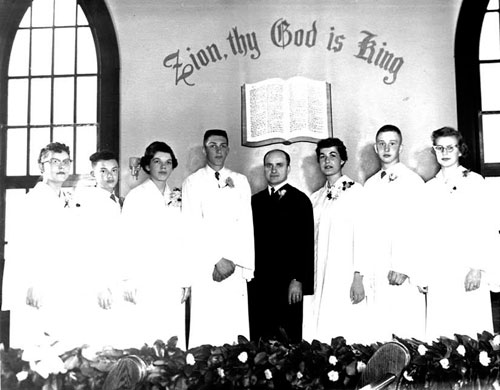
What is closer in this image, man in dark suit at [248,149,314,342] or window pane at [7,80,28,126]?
man in dark suit at [248,149,314,342]

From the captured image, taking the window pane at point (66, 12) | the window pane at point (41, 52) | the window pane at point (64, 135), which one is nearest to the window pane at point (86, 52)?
the window pane at point (66, 12)

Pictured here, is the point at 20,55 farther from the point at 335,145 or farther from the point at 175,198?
the point at 335,145

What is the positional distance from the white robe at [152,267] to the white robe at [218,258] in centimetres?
11

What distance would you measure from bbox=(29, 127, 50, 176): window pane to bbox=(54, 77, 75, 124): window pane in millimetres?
192

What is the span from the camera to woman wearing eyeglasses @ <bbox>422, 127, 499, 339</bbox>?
4.69 m

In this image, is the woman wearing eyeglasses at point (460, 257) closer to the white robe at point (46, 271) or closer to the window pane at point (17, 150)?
the white robe at point (46, 271)

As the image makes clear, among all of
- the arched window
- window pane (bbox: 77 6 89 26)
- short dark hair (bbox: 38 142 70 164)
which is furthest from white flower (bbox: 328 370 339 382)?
window pane (bbox: 77 6 89 26)

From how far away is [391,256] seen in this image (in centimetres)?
496

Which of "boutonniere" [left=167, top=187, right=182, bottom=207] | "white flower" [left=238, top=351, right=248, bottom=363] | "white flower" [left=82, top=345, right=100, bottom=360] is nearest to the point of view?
"white flower" [left=82, top=345, right=100, bottom=360]

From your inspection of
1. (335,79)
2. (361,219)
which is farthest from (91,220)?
(335,79)

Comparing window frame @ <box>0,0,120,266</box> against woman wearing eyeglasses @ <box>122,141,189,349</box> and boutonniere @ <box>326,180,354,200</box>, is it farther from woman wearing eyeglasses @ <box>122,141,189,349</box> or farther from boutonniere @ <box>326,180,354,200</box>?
boutonniere @ <box>326,180,354,200</box>

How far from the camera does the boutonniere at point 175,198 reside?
5152mm

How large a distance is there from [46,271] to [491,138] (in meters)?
3.61

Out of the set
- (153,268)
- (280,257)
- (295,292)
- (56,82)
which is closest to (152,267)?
(153,268)
